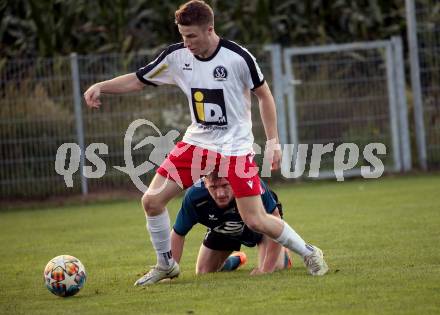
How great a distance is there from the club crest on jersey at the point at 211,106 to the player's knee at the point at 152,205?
2.19ft

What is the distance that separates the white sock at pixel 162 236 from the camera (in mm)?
7414

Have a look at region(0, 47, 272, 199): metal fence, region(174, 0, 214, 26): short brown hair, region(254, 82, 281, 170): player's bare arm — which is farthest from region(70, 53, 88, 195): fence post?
region(174, 0, 214, 26): short brown hair

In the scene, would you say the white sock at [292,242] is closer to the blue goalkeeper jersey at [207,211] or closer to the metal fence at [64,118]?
the blue goalkeeper jersey at [207,211]

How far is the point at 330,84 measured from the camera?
16.4 meters

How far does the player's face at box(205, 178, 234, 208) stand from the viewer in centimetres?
776

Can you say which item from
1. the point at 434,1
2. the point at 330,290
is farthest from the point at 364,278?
the point at 434,1

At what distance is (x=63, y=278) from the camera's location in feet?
23.0

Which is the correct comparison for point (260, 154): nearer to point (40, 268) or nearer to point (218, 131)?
point (40, 268)

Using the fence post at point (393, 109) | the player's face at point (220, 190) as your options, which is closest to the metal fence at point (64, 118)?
the fence post at point (393, 109)

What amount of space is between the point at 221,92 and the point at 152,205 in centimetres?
96

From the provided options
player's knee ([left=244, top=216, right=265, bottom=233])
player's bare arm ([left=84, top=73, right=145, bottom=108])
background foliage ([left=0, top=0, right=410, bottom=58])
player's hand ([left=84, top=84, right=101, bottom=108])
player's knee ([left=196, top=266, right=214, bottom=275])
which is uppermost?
background foliage ([left=0, top=0, right=410, bottom=58])

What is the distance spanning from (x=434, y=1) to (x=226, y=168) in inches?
517

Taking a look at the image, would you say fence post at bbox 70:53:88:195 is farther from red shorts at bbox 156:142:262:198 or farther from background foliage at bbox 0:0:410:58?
red shorts at bbox 156:142:262:198

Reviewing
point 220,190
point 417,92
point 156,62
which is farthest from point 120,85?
point 417,92
